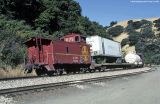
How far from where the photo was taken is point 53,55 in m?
27.8

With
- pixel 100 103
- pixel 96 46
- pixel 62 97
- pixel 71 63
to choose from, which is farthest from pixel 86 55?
pixel 100 103

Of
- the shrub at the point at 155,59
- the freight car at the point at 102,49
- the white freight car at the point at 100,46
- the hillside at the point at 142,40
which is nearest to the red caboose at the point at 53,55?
the freight car at the point at 102,49

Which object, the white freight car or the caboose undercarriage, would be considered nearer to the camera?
the caboose undercarriage

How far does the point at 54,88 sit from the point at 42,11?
36.3 meters

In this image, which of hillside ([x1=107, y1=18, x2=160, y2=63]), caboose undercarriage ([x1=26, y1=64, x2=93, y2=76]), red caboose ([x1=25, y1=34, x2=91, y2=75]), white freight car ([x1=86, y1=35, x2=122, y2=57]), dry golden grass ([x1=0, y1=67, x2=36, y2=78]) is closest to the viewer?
dry golden grass ([x1=0, y1=67, x2=36, y2=78])

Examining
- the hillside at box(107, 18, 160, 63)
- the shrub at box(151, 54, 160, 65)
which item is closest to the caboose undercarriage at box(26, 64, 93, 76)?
the hillside at box(107, 18, 160, 63)

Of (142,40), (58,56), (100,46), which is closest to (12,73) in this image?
(58,56)

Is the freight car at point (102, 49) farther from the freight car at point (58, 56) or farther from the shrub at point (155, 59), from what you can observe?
the shrub at point (155, 59)

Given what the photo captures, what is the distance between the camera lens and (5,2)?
47094 mm

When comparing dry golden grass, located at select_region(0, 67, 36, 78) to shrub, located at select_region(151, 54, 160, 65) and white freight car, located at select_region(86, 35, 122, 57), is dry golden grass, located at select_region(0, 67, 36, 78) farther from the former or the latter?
shrub, located at select_region(151, 54, 160, 65)

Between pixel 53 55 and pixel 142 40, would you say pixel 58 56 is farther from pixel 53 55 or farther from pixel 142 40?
pixel 142 40

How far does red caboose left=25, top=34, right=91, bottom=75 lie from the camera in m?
27.5

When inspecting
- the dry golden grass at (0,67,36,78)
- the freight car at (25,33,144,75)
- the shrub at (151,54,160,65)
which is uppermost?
the shrub at (151,54,160,65)

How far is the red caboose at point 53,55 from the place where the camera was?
27.5 meters
